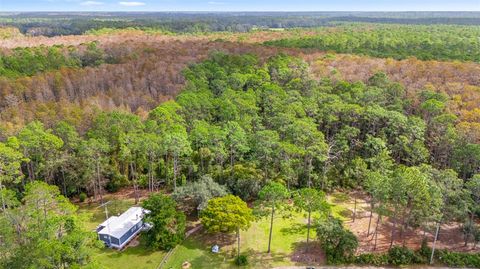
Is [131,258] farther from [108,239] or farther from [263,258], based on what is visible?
[263,258]

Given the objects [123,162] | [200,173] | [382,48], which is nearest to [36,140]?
[123,162]

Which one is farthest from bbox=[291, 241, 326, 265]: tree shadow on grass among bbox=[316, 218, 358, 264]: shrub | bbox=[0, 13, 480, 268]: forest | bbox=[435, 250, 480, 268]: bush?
bbox=[435, 250, 480, 268]: bush

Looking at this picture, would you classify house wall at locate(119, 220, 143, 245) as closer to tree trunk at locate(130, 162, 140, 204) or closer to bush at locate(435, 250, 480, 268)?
tree trunk at locate(130, 162, 140, 204)

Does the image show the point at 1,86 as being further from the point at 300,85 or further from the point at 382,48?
the point at 382,48

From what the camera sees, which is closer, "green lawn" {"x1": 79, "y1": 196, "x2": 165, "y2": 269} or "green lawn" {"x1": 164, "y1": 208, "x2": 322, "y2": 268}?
"green lawn" {"x1": 79, "y1": 196, "x2": 165, "y2": 269}

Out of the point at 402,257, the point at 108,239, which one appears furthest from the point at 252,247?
the point at 108,239

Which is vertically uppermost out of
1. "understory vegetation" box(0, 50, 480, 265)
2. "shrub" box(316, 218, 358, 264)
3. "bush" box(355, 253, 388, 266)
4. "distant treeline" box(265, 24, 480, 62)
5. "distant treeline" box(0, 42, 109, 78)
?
"distant treeline" box(265, 24, 480, 62)
